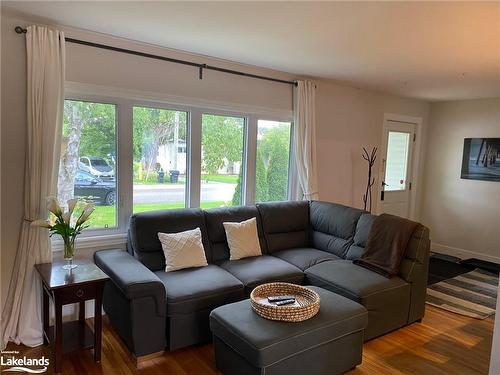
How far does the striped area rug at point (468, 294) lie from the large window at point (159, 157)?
213cm

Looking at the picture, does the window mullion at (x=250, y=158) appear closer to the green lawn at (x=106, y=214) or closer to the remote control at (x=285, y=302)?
the green lawn at (x=106, y=214)

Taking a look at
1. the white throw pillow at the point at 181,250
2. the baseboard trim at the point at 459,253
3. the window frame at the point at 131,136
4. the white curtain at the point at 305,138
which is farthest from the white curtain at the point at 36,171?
the baseboard trim at the point at 459,253

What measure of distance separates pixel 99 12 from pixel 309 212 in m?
2.79

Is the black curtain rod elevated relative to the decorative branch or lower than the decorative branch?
elevated

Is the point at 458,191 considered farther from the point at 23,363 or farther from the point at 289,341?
the point at 23,363

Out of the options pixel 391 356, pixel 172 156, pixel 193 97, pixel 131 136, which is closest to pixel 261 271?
pixel 391 356

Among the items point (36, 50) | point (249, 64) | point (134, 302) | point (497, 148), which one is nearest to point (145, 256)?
point (134, 302)

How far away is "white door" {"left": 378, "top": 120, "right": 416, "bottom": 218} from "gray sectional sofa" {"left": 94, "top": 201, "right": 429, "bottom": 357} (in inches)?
77.3

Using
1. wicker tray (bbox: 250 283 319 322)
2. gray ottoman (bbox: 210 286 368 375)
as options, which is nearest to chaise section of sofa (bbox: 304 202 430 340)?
gray ottoman (bbox: 210 286 368 375)

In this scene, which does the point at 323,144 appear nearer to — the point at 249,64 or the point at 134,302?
the point at 249,64

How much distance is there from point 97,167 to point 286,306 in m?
2.01

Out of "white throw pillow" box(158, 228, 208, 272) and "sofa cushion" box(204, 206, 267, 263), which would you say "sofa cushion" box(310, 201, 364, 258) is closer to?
"sofa cushion" box(204, 206, 267, 263)

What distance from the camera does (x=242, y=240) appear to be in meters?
3.41

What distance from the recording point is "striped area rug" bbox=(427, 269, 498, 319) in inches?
140
